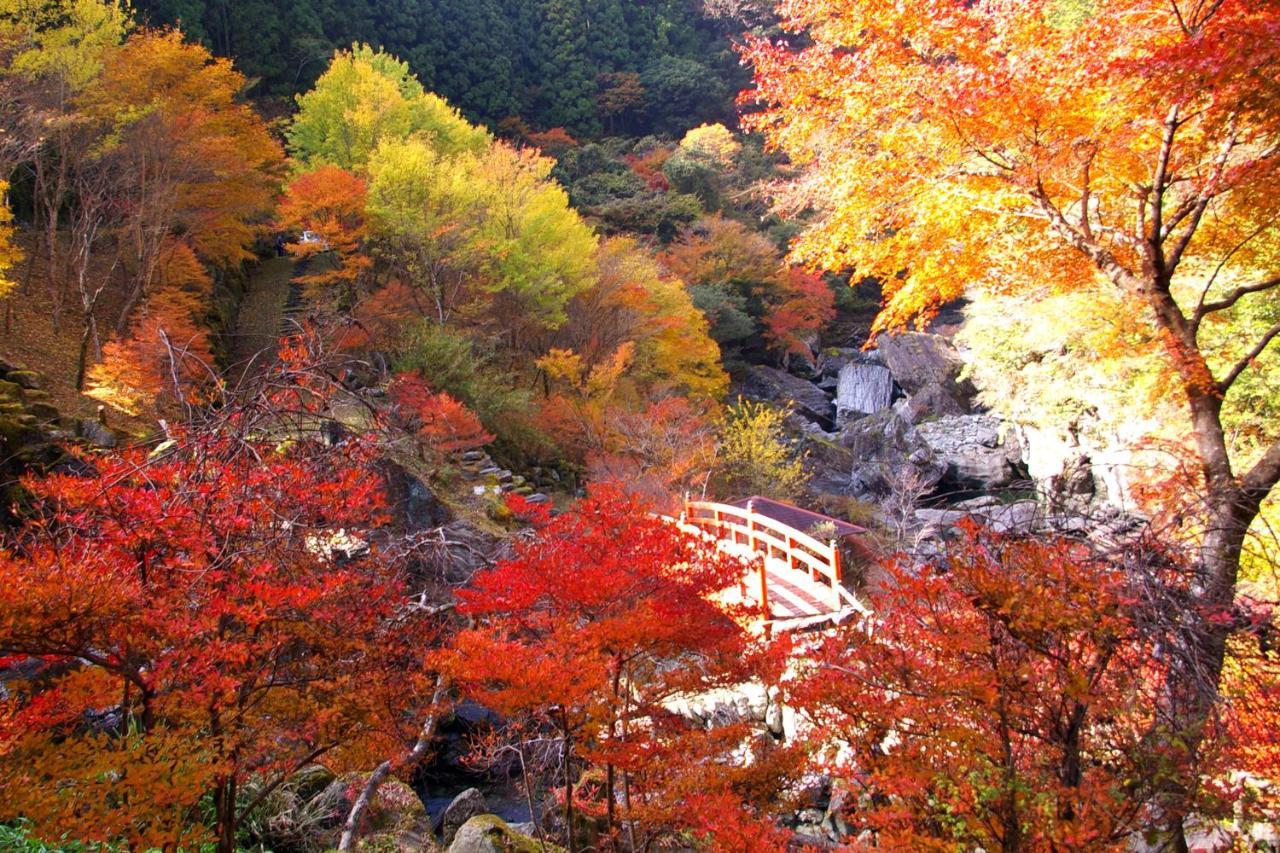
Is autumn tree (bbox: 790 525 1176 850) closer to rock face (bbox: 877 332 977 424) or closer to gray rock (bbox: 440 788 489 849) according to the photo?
gray rock (bbox: 440 788 489 849)

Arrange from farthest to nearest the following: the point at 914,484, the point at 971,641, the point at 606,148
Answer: the point at 606,148
the point at 914,484
the point at 971,641

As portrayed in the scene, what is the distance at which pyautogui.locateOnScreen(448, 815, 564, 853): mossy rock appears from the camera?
522 centimetres

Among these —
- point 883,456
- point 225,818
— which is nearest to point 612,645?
point 225,818

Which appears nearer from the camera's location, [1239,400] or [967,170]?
[967,170]

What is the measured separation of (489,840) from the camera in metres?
5.23

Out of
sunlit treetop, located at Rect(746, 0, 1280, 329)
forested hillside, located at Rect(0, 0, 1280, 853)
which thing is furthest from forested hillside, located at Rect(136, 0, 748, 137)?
sunlit treetop, located at Rect(746, 0, 1280, 329)

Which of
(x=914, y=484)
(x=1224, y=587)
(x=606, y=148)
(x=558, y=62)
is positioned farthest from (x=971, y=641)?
(x=558, y=62)

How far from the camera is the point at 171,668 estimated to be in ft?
12.4

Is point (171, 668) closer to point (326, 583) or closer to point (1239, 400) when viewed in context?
point (326, 583)

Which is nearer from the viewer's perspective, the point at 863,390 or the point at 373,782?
the point at 373,782

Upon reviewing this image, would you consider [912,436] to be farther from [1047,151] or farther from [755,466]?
[1047,151]

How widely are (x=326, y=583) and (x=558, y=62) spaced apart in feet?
141

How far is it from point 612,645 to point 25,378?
11.0 meters

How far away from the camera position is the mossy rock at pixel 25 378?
10.4 m
